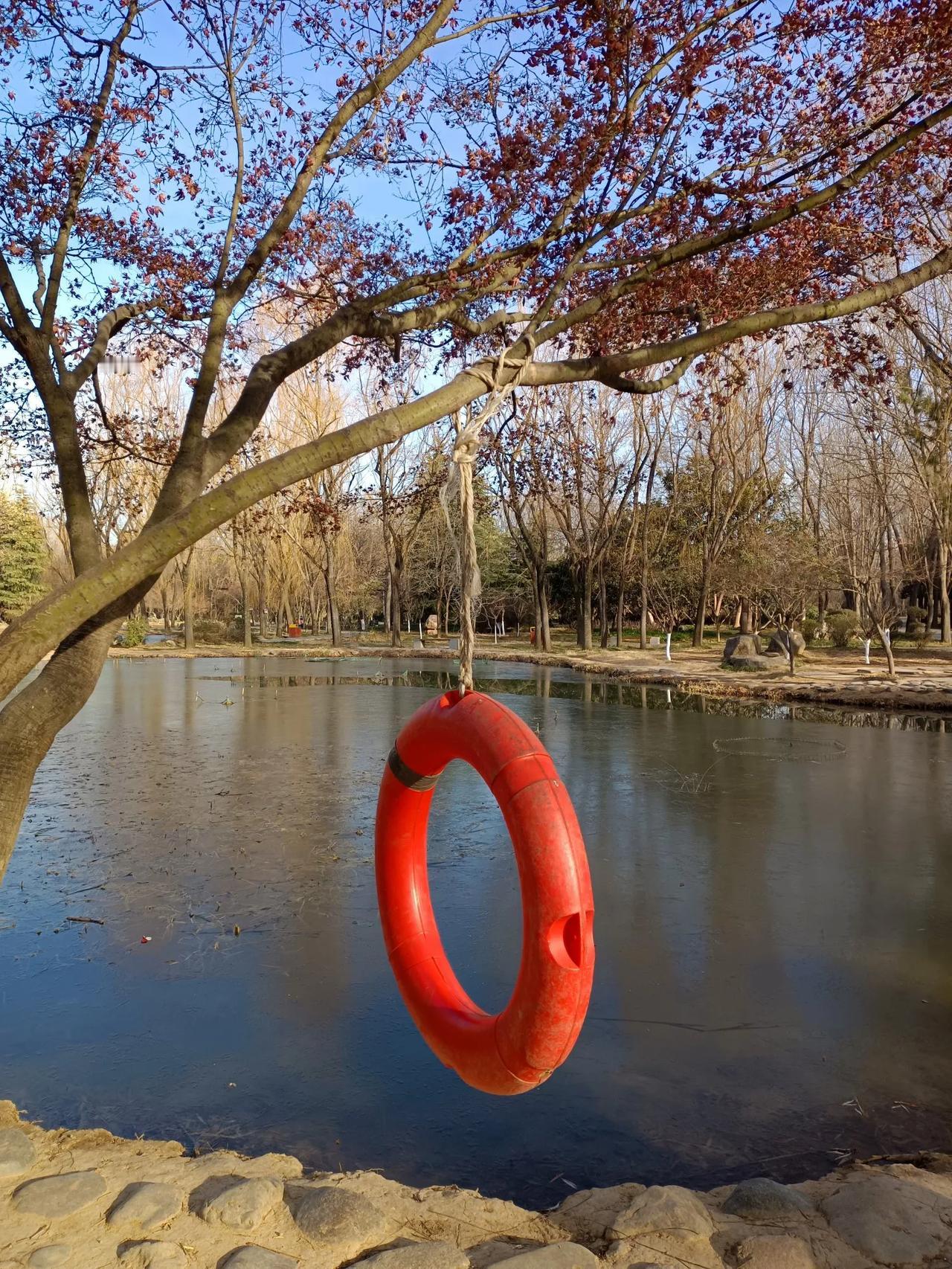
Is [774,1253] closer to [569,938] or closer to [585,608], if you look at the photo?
[569,938]

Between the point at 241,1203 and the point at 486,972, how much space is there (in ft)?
8.47

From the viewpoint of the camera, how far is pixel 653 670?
24.6 m

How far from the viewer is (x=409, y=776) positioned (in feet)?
10.1

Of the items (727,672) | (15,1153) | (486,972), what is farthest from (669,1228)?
(727,672)

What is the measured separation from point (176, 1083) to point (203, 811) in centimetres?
510

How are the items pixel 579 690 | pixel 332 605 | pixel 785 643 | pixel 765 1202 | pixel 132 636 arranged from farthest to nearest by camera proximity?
pixel 332 605
pixel 132 636
pixel 785 643
pixel 579 690
pixel 765 1202

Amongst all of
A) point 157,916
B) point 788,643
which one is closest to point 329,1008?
point 157,916

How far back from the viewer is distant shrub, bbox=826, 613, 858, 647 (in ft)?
104

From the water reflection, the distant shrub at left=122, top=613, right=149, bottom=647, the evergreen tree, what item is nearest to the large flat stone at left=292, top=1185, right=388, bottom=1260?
the water reflection

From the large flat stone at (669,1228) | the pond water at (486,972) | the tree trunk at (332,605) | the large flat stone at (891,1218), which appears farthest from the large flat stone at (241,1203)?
the tree trunk at (332,605)

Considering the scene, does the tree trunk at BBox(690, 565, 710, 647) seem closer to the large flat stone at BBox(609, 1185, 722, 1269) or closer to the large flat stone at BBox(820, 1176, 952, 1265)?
the large flat stone at BBox(820, 1176, 952, 1265)

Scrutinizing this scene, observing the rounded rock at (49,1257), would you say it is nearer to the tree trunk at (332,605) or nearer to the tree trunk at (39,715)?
the tree trunk at (39,715)

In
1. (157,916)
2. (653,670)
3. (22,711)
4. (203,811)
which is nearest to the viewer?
(22,711)

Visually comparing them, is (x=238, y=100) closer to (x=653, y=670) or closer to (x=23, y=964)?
(x=23, y=964)
